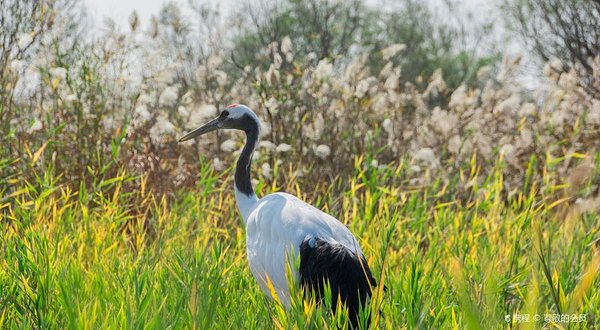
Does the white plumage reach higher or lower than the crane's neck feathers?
lower

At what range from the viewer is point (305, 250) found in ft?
9.39

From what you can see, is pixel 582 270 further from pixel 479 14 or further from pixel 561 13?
pixel 479 14

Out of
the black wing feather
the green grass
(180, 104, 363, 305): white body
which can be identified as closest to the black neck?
(180, 104, 363, 305): white body

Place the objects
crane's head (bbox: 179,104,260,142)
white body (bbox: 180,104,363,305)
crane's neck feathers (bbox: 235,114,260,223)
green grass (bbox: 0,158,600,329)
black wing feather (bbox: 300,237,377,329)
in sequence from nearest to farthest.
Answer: green grass (bbox: 0,158,600,329) → black wing feather (bbox: 300,237,377,329) → white body (bbox: 180,104,363,305) → crane's neck feathers (bbox: 235,114,260,223) → crane's head (bbox: 179,104,260,142)

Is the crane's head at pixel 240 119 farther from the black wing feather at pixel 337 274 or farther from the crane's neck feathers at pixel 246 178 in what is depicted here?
the black wing feather at pixel 337 274

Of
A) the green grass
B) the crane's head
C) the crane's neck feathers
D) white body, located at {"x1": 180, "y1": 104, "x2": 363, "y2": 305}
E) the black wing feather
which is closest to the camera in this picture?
the green grass

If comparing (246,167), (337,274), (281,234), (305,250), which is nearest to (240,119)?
(246,167)

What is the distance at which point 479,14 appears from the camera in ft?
76.2

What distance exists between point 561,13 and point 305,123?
357 inches

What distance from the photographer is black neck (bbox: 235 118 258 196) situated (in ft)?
12.1

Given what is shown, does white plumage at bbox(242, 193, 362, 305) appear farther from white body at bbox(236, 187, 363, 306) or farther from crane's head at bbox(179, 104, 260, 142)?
crane's head at bbox(179, 104, 260, 142)

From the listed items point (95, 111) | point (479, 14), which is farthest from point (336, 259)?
point (479, 14)

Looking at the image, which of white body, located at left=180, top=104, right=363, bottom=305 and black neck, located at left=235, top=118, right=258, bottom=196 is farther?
black neck, located at left=235, top=118, right=258, bottom=196

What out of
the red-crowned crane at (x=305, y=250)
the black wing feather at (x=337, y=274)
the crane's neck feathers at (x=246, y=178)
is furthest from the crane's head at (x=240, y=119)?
the black wing feather at (x=337, y=274)
